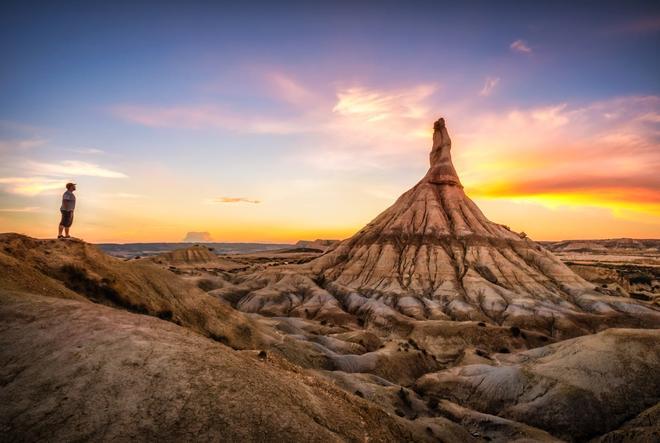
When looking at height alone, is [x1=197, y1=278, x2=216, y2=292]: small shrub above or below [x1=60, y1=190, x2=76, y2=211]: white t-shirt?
below

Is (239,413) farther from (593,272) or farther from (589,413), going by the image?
(593,272)

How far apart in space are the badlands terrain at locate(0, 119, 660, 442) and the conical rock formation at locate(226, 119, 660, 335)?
1.61ft

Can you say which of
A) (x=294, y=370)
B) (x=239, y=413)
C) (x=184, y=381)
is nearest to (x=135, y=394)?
(x=184, y=381)

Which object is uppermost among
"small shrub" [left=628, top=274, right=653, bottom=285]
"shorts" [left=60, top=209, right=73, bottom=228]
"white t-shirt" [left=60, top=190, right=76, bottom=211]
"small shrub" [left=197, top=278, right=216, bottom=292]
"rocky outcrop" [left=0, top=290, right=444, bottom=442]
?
"white t-shirt" [left=60, top=190, right=76, bottom=211]

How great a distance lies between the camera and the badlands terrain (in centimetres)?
1196

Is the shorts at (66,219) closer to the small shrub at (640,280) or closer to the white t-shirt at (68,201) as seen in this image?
the white t-shirt at (68,201)

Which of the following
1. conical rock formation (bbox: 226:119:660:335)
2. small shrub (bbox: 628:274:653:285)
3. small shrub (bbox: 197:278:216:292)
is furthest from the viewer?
small shrub (bbox: 628:274:653:285)

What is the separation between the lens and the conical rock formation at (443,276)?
74000 mm

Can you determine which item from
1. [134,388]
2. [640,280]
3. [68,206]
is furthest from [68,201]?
[640,280]

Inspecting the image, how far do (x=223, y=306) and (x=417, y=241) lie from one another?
231ft

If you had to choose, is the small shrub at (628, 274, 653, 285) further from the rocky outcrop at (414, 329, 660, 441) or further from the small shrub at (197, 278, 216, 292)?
the small shrub at (197, 278, 216, 292)

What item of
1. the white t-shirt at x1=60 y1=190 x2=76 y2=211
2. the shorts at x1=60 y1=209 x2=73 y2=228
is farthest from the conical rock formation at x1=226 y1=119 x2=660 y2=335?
the white t-shirt at x1=60 y1=190 x2=76 y2=211

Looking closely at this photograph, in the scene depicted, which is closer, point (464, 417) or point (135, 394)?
point (135, 394)

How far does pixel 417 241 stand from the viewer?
98.4m
